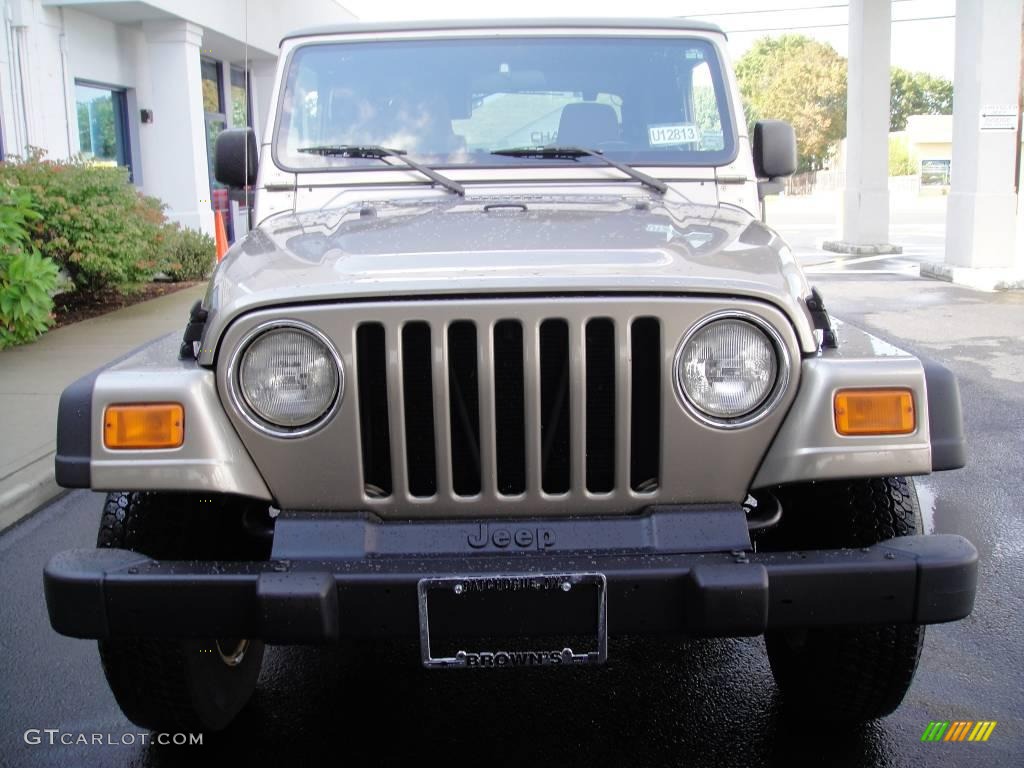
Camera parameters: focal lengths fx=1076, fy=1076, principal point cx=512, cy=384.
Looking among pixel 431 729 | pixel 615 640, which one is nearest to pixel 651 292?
pixel 431 729

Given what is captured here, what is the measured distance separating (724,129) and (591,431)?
174 cm

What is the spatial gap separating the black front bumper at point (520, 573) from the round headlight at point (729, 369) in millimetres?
347

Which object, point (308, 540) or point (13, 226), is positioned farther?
point (13, 226)

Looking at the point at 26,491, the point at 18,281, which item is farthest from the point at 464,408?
the point at 18,281

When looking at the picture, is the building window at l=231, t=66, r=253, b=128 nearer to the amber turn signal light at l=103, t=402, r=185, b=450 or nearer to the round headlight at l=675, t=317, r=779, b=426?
the amber turn signal light at l=103, t=402, r=185, b=450

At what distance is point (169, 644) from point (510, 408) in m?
1.08

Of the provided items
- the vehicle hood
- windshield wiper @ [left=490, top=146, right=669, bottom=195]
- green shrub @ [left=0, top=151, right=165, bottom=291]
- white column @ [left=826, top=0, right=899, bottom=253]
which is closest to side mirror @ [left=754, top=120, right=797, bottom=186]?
windshield wiper @ [left=490, top=146, right=669, bottom=195]

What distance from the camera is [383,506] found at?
2521mm

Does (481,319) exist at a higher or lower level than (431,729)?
higher

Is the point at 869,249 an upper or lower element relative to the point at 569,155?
lower

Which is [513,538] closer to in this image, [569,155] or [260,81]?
[569,155]

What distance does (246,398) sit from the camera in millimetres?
2492

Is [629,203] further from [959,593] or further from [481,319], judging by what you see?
[959,593]

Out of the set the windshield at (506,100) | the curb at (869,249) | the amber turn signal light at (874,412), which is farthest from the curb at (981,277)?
the amber turn signal light at (874,412)
